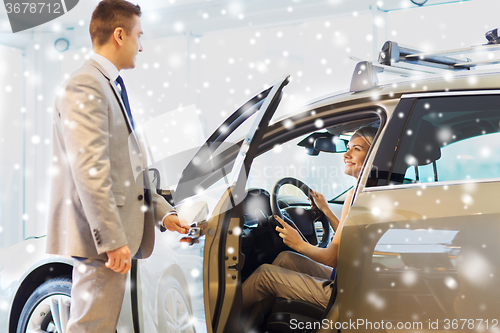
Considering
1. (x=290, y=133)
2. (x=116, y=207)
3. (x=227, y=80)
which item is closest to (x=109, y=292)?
(x=116, y=207)

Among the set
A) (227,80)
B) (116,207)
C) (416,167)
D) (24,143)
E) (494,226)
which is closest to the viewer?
(494,226)

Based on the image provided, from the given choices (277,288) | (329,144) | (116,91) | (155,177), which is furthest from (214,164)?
(329,144)

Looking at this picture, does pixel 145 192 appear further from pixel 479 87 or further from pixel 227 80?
pixel 227 80

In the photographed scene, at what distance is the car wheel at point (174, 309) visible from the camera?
1.60 metres

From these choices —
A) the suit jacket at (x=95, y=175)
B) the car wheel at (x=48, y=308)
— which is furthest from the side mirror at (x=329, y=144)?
the car wheel at (x=48, y=308)

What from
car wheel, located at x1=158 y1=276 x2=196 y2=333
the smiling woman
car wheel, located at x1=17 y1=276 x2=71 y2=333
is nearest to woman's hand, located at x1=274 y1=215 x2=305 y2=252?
the smiling woman

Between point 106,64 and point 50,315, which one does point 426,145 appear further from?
point 50,315

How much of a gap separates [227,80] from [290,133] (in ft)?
16.6

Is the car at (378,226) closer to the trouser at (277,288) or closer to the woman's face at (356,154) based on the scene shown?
the trouser at (277,288)

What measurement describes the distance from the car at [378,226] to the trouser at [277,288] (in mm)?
44

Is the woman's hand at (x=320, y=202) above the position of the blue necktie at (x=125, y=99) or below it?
below

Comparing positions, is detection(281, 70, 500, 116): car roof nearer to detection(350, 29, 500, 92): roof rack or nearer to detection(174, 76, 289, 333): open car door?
detection(350, 29, 500, 92): roof rack

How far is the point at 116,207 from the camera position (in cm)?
129

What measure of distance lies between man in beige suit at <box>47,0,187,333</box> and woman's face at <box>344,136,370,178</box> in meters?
0.93
